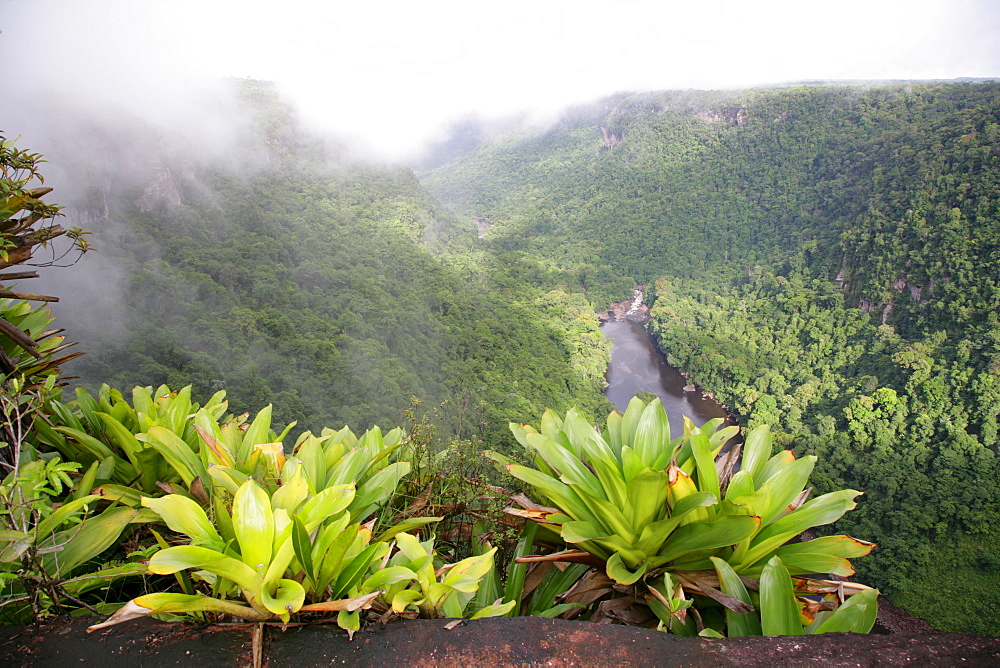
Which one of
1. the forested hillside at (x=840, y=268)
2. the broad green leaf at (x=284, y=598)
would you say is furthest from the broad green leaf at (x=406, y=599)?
the forested hillside at (x=840, y=268)

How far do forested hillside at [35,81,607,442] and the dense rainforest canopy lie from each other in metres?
0.19

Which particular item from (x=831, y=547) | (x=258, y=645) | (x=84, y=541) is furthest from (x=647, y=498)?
(x=84, y=541)

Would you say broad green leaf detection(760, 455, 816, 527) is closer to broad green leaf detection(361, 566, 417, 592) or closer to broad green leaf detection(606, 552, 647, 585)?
broad green leaf detection(606, 552, 647, 585)

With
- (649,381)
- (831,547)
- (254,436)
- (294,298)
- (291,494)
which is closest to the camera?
(291,494)

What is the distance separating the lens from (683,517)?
1.18 meters

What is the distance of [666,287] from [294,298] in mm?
34679

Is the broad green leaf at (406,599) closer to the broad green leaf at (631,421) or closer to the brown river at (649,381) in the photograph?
the broad green leaf at (631,421)

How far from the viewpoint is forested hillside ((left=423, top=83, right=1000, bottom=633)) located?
22.3 m

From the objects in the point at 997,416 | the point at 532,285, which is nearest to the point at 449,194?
the point at 532,285

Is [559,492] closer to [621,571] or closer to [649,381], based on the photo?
[621,571]

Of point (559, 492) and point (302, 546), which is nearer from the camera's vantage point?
point (302, 546)

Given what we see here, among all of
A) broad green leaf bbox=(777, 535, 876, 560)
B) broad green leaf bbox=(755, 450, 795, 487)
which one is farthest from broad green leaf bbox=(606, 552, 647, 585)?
broad green leaf bbox=(755, 450, 795, 487)

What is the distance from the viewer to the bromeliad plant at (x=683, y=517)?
112 cm

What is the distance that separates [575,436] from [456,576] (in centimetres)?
64
